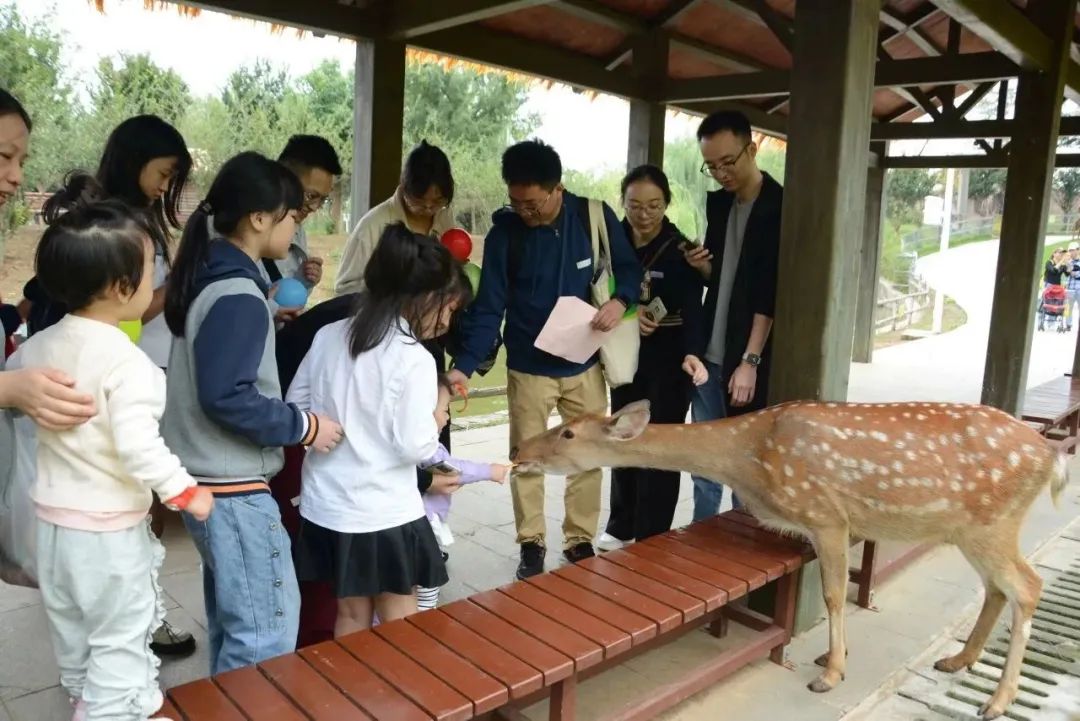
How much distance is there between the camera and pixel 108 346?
1.57 m

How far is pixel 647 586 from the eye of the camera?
254 centimetres

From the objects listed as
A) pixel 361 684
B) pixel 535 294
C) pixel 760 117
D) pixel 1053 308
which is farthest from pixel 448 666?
pixel 1053 308

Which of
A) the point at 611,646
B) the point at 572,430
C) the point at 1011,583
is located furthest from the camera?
the point at 572,430

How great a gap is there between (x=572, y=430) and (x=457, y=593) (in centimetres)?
96

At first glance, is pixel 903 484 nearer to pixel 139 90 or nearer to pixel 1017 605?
pixel 1017 605

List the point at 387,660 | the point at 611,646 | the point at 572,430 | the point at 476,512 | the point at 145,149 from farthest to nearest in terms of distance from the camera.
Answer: the point at 476,512 → the point at 572,430 → the point at 145,149 → the point at 611,646 → the point at 387,660

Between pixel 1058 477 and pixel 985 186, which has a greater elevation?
pixel 985 186

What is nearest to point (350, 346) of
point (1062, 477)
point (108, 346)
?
point (108, 346)

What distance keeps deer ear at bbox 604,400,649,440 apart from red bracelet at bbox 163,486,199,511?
1651mm

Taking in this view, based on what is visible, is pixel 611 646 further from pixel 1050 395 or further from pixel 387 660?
pixel 1050 395

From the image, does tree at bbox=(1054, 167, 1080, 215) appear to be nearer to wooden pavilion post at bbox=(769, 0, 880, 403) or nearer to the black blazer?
the black blazer

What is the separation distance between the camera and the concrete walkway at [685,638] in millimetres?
2648

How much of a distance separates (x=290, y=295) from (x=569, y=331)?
1117 mm

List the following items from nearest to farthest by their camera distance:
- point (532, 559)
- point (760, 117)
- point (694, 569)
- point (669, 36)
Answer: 1. point (694, 569)
2. point (532, 559)
3. point (669, 36)
4. point (760, 117)
